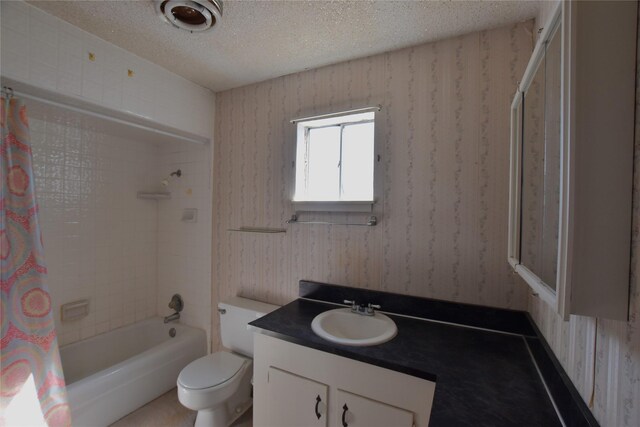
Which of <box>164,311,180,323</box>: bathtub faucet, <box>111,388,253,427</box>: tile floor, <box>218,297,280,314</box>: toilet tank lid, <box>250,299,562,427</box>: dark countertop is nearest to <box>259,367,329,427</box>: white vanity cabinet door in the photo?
<box>250,299,562,427</box>: dark countertop

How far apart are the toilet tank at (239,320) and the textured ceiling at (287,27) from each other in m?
1.65

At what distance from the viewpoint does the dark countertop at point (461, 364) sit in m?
0.78

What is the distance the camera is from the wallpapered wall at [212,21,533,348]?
1.37 m

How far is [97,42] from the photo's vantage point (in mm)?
1538

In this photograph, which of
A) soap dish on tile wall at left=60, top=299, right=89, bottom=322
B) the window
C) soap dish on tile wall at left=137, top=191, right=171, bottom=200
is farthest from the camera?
soap dish on tile wall at left=137, top=191, right=171, bottom=200

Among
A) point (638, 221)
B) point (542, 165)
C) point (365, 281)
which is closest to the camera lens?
point (638, 221)

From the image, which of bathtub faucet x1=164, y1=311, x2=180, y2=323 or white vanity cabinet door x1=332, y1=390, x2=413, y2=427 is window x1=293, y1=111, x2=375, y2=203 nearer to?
white vanity cabinet door x1=332, y1=390, x2=413, y2=427

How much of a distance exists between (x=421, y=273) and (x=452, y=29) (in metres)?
1.31

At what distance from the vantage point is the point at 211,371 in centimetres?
167

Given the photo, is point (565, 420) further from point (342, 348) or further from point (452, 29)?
point (452, 29)

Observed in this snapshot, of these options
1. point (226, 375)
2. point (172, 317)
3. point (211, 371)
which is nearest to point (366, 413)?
point (226, 375)

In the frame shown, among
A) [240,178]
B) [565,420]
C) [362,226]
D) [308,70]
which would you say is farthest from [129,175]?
[565,420]

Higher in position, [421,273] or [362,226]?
[362,226]

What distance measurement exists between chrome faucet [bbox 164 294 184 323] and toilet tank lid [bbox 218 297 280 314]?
667 millimetres
